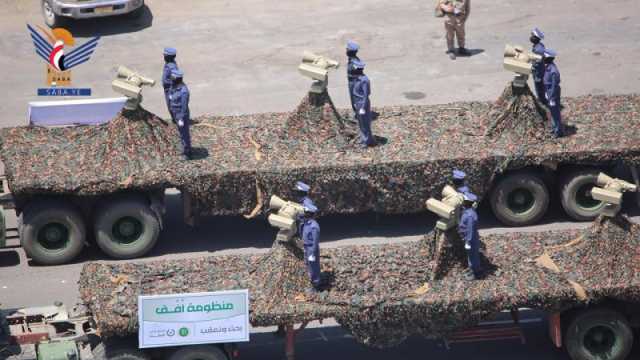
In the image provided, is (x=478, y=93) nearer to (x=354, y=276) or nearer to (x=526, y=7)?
(x=526, y=7)

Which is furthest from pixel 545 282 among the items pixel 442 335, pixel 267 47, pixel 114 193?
pixel 267 47

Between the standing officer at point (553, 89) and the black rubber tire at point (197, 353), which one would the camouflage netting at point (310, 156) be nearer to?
the standing officer at point (553, 89)

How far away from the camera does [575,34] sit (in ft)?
94.7

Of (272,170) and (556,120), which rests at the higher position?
(556,120)

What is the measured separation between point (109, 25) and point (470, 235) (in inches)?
579

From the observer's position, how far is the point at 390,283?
57.6 feet

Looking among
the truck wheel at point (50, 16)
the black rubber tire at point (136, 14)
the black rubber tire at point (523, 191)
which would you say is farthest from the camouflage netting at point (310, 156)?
the black rubber tire at point (136, 14)

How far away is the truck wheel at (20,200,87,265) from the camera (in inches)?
799

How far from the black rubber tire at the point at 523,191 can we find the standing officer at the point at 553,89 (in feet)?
2.95

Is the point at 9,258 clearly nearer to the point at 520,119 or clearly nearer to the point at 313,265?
the point at 313,265

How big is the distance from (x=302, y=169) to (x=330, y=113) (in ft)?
4.13

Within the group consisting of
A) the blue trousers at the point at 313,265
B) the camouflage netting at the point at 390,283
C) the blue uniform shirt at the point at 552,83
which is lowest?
the camouflage netting at the point at 390,283

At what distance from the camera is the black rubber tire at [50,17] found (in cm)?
2919

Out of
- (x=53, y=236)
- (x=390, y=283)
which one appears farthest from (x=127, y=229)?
(x=390, y=283)
